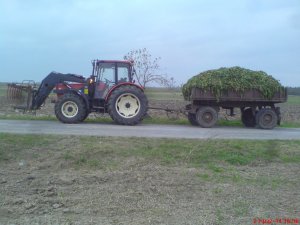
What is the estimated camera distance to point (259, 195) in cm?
788

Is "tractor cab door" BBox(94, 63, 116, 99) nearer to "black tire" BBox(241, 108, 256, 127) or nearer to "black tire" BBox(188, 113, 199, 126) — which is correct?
"black tire" BBox(188, 113, 199, 126)

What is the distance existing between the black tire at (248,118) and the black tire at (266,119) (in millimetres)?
440

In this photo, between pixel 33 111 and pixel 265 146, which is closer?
pixel 265 146

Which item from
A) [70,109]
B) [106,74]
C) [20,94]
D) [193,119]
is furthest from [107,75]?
[193,119]

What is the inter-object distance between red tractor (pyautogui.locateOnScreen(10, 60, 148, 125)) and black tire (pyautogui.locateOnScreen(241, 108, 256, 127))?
471 centimetres

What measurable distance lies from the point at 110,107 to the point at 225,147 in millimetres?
6174

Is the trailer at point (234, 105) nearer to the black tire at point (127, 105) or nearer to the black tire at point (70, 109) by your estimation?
the black tire at point (127, 105)

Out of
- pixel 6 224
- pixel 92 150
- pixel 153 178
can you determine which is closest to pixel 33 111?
pixel 92 150

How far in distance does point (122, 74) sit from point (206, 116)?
3.79 metres

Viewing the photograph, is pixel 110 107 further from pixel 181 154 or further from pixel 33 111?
pixel 181 154

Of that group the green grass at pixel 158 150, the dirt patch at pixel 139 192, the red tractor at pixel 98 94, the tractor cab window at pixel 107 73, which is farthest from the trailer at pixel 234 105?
the dirt patch at pixel 139 192

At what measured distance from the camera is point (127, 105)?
57.2 ft

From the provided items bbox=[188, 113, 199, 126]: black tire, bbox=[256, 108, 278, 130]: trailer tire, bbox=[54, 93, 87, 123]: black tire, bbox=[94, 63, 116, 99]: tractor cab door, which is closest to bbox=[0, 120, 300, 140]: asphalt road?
bbox=[54, 93, 87, 123]: black tire

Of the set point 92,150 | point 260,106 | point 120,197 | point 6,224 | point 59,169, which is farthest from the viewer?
point 260,106
